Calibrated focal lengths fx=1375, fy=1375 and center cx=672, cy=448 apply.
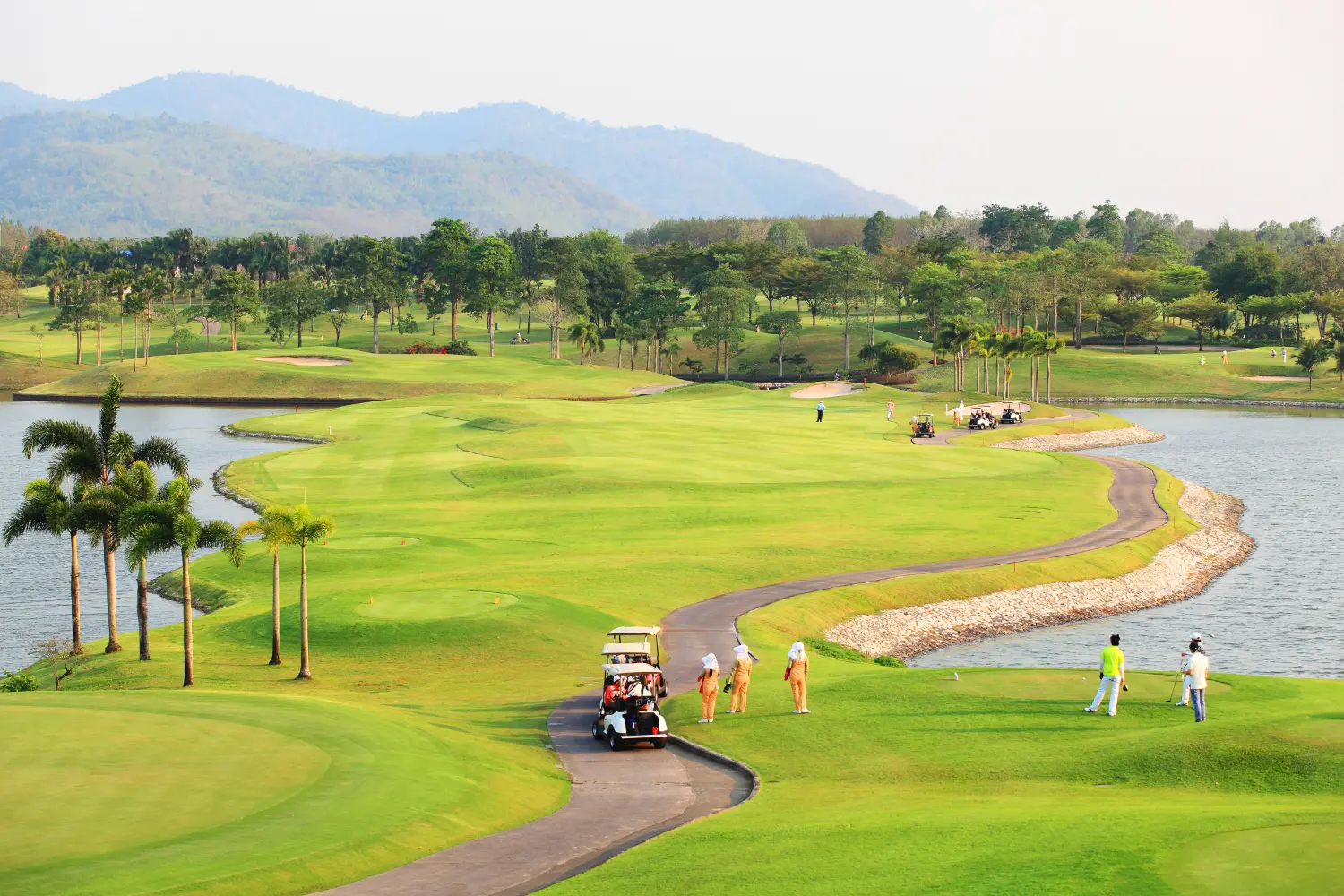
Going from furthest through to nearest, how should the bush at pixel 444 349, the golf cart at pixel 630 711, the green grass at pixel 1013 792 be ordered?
1. the bush at pixel 444 349
2. the golf cart at pixel 630 711
3. the green grass at pixel 1013 792

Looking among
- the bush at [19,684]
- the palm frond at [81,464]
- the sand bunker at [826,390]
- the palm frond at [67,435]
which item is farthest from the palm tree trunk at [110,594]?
the sand bunker at [826,390]

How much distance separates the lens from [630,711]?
31141 millimetres

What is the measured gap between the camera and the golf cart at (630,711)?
1211 inches

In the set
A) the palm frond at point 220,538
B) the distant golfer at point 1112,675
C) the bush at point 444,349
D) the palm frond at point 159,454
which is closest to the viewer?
the distant golfer at point 1112,675

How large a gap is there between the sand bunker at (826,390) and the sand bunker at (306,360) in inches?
2270

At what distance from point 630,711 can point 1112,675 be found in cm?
1119

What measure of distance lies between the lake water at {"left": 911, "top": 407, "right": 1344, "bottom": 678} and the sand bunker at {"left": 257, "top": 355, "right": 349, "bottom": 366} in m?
103

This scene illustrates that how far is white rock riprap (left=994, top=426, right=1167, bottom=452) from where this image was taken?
115m

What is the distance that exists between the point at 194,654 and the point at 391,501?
33.1m

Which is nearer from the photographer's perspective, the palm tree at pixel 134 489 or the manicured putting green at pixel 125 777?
the manicured putting green at pixel 125 777

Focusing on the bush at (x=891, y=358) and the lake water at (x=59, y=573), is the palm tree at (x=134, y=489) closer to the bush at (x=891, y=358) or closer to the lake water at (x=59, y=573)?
the lake water at (x=59, y=573)

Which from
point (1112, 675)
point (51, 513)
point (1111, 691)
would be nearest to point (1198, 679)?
point (1112, 675)

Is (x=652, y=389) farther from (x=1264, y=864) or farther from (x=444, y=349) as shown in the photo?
(x=1264, y=864)

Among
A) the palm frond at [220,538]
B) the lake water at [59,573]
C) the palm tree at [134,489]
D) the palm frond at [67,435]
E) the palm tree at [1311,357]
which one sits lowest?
the lake water at [59,573]
